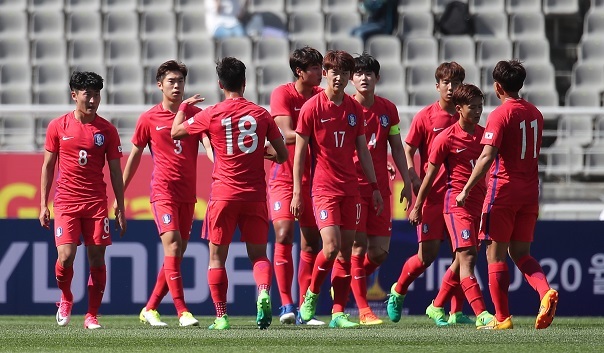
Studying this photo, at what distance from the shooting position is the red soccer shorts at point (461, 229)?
8.99 m

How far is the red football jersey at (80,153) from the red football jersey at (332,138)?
4.88 feet

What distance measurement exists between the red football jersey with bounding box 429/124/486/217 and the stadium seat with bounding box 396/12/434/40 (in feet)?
25.8

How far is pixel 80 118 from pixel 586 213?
22.1ft

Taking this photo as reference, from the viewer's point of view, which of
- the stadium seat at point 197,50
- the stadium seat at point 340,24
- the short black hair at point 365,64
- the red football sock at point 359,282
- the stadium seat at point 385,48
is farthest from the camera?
the stadium seat at point 340,24

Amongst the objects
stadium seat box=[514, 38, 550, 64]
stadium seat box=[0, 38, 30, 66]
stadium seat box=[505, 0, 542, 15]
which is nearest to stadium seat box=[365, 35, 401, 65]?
stadium seat box=[514, 38, 550, 64]

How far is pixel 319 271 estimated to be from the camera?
355 inches

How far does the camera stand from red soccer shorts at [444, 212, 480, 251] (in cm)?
899

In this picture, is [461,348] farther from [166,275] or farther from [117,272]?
[117,272]

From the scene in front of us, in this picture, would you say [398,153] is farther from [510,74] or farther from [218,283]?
[218,283]

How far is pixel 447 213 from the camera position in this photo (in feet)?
30.0

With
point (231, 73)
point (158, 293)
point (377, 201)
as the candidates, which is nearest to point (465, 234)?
point (377, 201)

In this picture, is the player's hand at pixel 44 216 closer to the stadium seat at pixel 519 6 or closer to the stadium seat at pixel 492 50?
the stadium seat at pixel 492 50

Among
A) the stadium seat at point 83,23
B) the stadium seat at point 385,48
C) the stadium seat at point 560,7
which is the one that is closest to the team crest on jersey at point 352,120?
the stadium seat at point 385,48

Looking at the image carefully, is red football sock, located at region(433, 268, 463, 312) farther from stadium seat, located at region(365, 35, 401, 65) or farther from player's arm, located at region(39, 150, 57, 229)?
stadium seat, located at region(365, 35, 401, 65)
